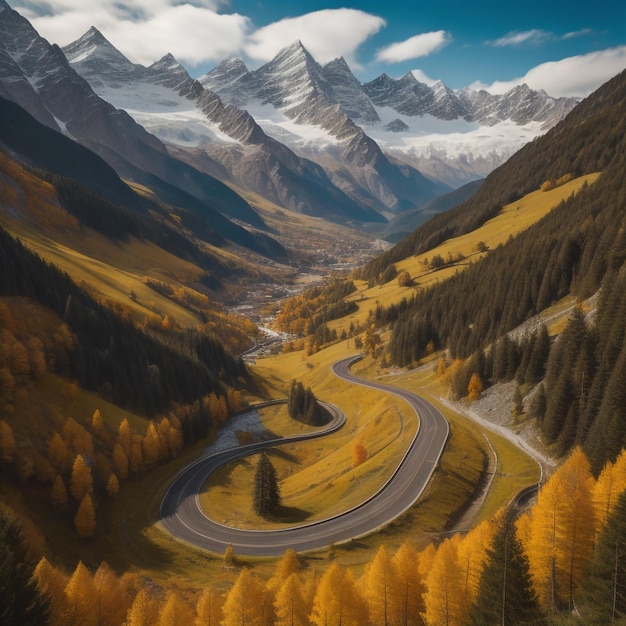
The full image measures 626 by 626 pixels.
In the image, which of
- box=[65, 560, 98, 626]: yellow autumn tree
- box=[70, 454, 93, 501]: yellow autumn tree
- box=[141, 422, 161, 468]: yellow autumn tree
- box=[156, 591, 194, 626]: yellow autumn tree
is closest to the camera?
box=[156, 591, 194, 626]: yellow autumn tree

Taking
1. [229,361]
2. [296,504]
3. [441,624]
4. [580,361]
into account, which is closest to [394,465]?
[296,504]

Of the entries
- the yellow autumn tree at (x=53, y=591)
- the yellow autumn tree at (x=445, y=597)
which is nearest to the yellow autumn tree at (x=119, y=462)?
the yellow autumn tree at (x=53, y=591)

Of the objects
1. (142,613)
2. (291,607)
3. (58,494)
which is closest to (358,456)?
(291,607)

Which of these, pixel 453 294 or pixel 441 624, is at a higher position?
pixel 453 294

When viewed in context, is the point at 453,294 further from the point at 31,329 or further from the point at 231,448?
the point at 31,329

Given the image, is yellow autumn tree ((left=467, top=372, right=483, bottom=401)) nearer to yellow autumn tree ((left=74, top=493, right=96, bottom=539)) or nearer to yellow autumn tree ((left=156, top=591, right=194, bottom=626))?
yellow autumn tree ((left=156, top=591, right=194, bottom=626))

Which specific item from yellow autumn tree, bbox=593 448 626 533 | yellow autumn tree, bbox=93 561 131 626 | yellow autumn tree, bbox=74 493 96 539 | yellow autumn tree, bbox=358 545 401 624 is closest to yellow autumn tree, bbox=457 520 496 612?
yellow autumn tree, bbox=358 545 401 624
